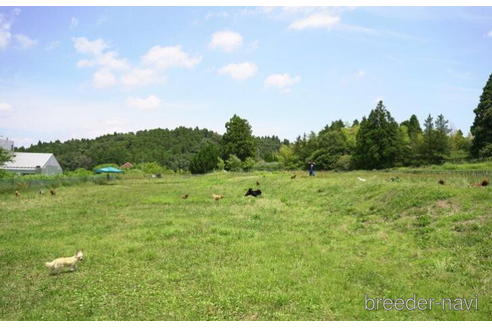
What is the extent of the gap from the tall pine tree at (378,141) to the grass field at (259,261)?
41.3 m

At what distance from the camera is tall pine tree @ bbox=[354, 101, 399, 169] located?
186ft

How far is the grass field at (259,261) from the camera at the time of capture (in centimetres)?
662

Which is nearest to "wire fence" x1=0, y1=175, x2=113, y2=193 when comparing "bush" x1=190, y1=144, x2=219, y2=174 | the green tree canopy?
the green tree canopy

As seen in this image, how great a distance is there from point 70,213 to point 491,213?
62.0ft

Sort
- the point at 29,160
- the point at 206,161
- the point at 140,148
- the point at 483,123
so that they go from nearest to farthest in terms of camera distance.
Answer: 1. the point at 483,123
2. the point at 29,160
3. the point at 206,161
4. the point at 140,148

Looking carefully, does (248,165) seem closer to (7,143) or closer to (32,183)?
(32,183)

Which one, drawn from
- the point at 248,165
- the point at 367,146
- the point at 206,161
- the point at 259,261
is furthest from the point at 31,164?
the point at 259,261

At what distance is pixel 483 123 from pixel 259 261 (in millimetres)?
52140

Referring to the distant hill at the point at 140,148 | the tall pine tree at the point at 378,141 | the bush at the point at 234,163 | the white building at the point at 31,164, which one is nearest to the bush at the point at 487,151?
the tall pine tree at the point at 378,141

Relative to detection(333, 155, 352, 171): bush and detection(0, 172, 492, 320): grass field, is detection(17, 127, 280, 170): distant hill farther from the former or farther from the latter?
detection(0, 172, 492, 320): grass field

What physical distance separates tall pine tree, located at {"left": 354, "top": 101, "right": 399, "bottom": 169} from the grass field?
135 ft

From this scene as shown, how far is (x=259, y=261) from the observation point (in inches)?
372

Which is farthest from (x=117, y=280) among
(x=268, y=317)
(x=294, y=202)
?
(x=294, y=202)

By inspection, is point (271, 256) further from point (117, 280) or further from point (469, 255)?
point (469, 255)
